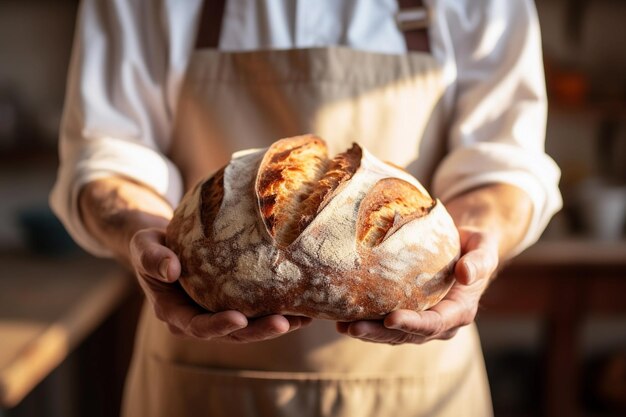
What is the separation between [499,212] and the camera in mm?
1243

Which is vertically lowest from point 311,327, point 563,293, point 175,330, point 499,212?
point 563,293

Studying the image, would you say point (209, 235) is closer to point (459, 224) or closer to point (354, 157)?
point (354, 157)

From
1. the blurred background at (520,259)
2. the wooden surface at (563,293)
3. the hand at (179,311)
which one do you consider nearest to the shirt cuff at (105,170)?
the hand at (179,311)

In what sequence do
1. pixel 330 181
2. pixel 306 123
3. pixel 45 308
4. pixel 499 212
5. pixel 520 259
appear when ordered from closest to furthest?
pixel 330 181 → pixel 499 212 → pixel 306 123 → pixel 45 308 → pixel 520 259

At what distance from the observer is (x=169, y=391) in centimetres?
136

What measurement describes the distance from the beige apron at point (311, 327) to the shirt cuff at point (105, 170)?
0.29ft

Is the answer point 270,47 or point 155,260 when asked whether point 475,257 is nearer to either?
point 155,260

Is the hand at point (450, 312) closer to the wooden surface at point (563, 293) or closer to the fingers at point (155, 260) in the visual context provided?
the fingers at point (155, 260)

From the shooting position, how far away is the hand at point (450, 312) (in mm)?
968

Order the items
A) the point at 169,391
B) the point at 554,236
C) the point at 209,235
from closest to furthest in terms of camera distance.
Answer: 1. the point at 209,235
2. the point at 169,391
3. the point at 554,236

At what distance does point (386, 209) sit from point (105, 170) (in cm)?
56

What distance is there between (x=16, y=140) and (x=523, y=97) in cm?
262

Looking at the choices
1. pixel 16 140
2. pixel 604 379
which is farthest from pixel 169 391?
pixel 604 379

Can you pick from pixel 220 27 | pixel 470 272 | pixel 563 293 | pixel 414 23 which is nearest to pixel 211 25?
pixel 220 27
